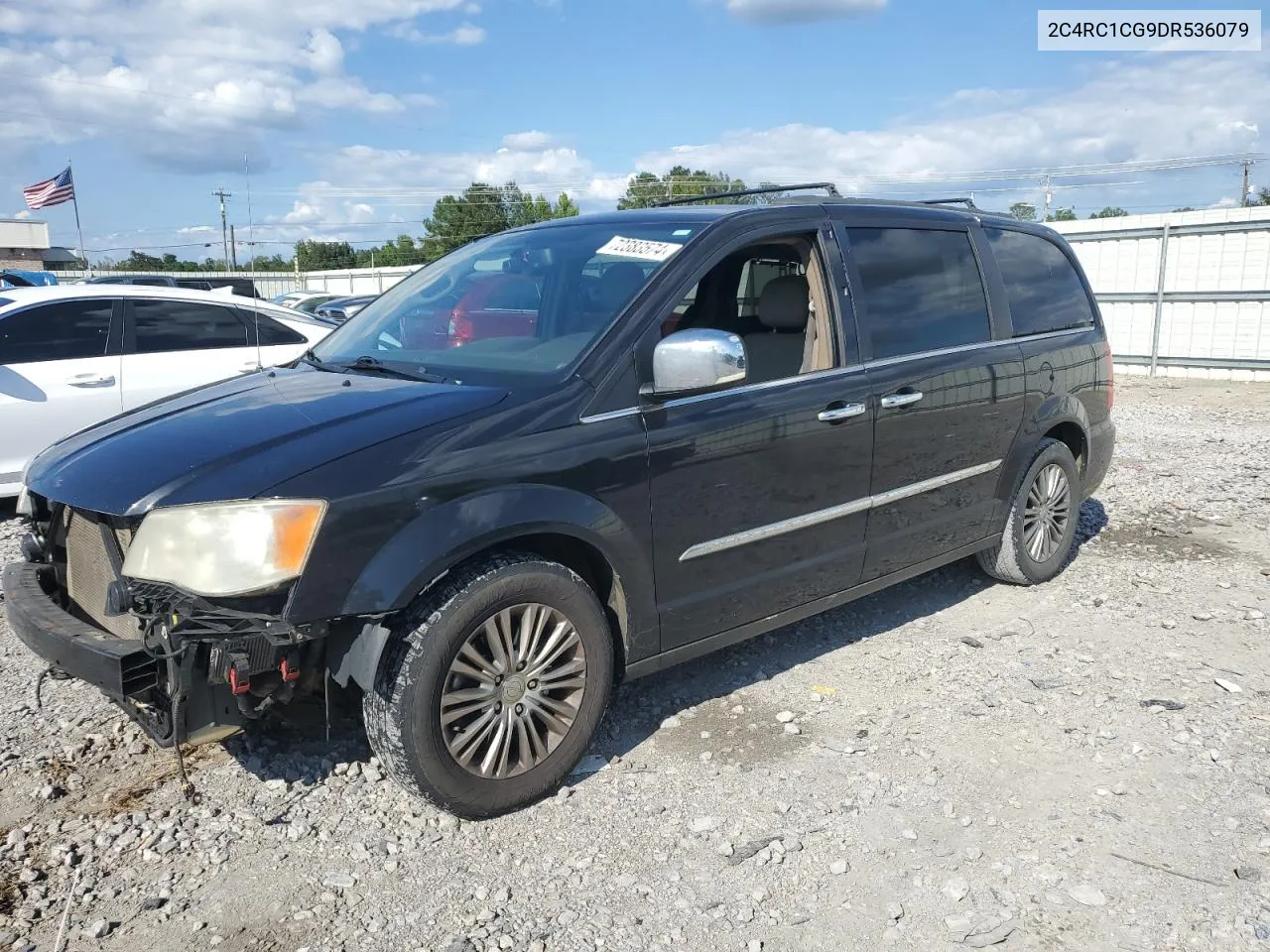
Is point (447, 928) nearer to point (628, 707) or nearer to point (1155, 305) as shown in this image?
point (628, 707)

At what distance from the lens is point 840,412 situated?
3771mm

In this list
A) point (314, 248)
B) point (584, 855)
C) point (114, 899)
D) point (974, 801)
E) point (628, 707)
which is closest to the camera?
point (114, 899)

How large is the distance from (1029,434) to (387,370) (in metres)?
3.19

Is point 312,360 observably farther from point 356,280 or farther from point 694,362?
point 356,280

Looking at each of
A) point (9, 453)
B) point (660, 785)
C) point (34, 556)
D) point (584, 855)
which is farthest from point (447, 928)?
point (9, 453)

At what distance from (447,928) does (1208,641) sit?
3.74 metres

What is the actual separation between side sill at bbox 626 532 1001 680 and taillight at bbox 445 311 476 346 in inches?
54.3

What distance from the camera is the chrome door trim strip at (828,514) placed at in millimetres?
3445

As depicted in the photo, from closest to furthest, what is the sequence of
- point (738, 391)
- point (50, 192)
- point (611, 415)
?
point (611, 415) → point (738, 391) → point (50, 192)

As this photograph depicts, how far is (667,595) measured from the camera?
3361mm

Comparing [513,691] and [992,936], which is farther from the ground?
[513,691]

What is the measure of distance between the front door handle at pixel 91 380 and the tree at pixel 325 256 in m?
55.4

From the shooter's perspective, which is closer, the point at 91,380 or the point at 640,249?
the point at 640,249

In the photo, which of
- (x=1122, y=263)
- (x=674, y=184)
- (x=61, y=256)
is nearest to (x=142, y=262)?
(x=61, y=256)
